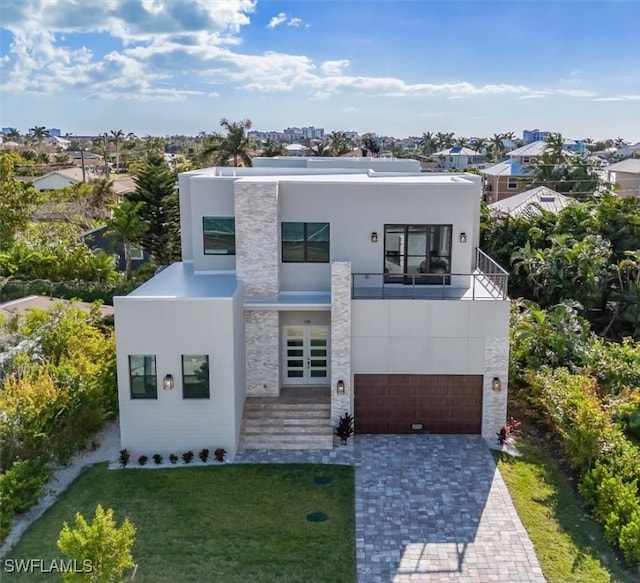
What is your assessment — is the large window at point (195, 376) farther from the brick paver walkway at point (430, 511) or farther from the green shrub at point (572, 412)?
the green shrub at point (572, 412)

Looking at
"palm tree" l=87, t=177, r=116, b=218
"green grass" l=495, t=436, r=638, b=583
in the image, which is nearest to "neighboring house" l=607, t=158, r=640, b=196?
"palm tree" l=87, t=177, r=116, b=218

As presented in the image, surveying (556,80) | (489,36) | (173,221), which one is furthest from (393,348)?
(173,221)

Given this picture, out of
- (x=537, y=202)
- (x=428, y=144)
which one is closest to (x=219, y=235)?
(x=537, y=202)

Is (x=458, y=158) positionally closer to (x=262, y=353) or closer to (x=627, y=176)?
(x=627, y=176)

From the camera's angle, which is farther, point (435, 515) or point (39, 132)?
point (39, 132)

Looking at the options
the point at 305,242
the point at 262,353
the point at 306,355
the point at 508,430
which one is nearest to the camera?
the point at 508,430

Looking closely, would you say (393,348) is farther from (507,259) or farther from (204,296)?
(507,259)
